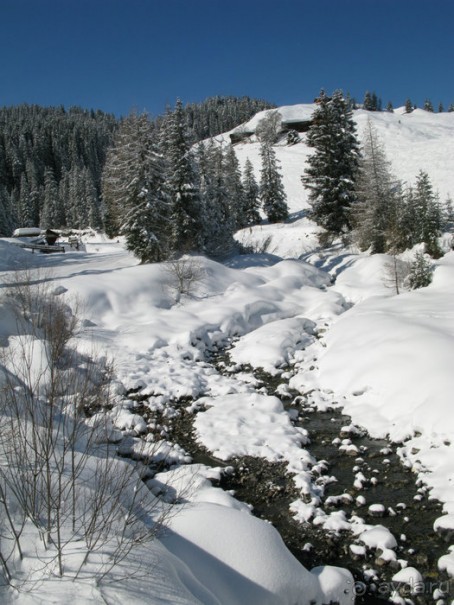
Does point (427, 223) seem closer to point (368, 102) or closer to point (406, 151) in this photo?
point (406, 151)

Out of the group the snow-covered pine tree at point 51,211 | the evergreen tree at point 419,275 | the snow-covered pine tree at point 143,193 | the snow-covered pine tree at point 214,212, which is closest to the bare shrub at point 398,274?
the evergreen tree at point 419,275

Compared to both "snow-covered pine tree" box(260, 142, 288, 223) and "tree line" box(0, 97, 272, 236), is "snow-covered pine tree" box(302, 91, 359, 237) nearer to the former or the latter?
"tree line" box(0, 97, 272, 236)

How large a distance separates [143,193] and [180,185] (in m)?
3.67

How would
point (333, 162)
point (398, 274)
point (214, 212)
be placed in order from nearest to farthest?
point (398, 274)
point (214, 212)
point (333, 162)

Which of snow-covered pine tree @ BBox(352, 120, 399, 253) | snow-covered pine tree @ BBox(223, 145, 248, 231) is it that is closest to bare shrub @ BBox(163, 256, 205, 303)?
snow-covered pine tree @ BBox(352, 120, 399, 253)

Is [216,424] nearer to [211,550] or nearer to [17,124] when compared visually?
[211,550]

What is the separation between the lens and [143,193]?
26.7 m

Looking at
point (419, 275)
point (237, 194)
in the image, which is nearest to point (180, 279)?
point (419, 275)

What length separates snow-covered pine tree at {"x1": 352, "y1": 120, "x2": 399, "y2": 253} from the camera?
28828 millimetres

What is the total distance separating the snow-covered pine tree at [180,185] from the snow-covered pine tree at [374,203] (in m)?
11.9

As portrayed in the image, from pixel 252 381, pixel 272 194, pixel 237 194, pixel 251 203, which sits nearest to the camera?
pixel 252 381

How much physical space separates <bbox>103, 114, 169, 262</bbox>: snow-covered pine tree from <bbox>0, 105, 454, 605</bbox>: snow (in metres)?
3.40

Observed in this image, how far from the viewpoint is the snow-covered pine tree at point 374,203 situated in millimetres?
28828

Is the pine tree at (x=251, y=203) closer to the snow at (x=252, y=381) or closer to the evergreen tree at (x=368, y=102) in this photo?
Answer: the snow at (x=252, y=381)
